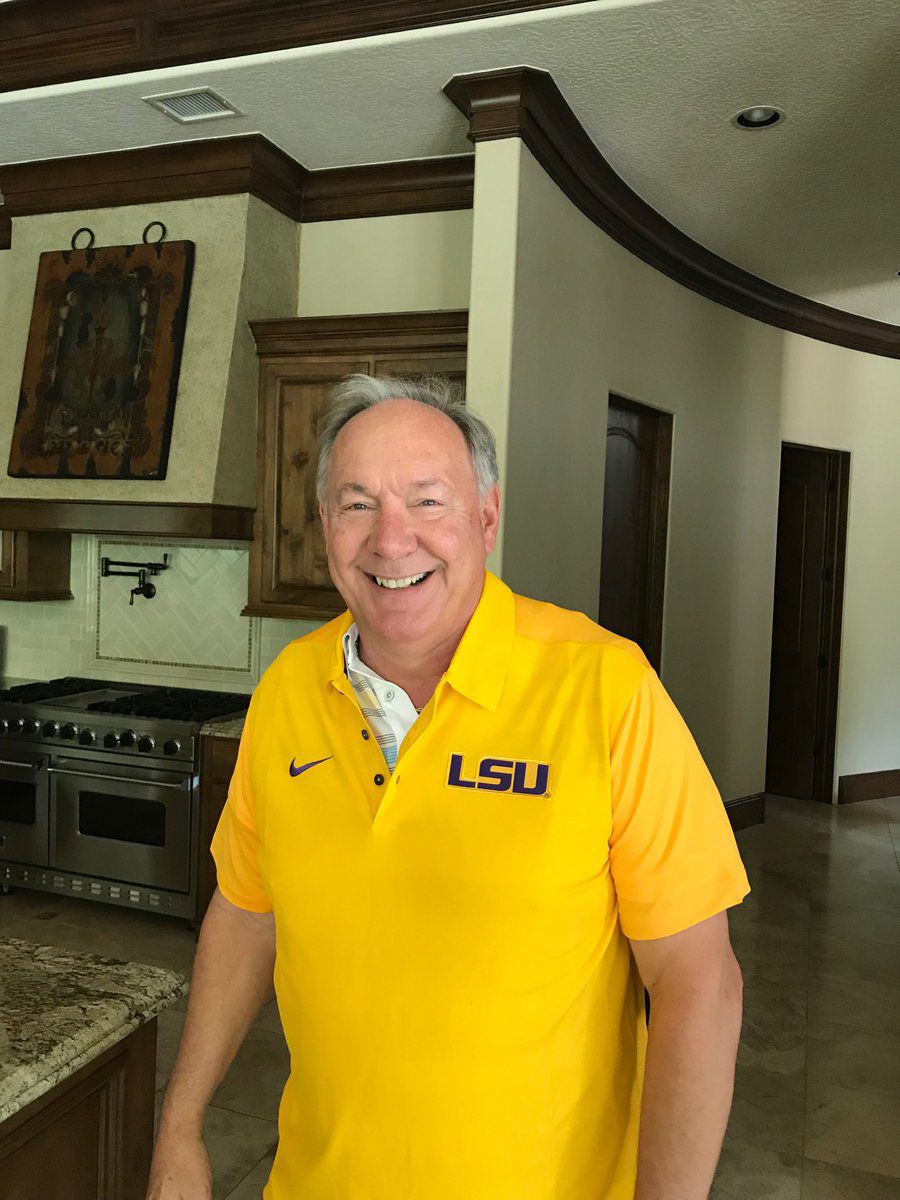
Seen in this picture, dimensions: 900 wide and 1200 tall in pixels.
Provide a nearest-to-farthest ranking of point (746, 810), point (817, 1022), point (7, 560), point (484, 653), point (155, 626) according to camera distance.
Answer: point (484, 653) < point (817, 1022) < point (7, 560) < point (155, 626) < point (746, 810)

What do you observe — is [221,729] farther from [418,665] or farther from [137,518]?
[418,665]

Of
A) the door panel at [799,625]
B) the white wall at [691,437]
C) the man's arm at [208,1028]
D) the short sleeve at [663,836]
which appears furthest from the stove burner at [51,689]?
the door panel at [799,625]

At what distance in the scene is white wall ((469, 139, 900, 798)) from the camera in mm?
3514

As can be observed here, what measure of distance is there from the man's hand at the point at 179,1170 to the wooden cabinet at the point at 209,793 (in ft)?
9.36

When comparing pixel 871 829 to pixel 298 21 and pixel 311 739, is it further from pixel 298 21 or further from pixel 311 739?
pixel 311 739

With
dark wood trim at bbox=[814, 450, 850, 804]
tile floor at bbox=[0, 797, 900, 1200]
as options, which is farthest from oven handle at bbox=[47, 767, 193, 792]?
dark wood trim at bbox=[814, 450, 850, 804]

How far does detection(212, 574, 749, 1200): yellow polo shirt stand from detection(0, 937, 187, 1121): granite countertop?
0.29m

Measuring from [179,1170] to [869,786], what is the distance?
6.53 m

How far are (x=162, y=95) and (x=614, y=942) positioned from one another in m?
3.51

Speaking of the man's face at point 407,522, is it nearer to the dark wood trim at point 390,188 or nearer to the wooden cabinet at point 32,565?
the dark wood trim at point 390,188

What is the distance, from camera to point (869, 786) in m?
6.93

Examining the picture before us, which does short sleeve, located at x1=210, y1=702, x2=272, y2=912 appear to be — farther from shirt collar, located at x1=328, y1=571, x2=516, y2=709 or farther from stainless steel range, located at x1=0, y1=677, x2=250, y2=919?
stainless steel range, located at x1=0, y1=677, x2=250, y2=919

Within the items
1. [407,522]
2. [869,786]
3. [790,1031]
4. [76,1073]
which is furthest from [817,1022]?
[869,786]

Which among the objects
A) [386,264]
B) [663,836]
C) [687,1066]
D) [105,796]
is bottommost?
[105,796]
